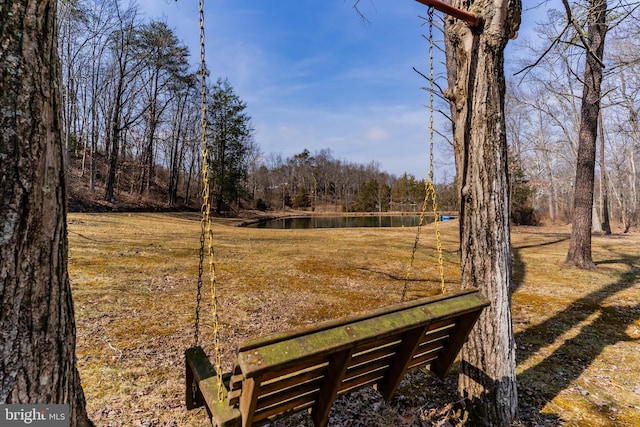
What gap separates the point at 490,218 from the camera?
2723mm

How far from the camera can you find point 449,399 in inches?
125

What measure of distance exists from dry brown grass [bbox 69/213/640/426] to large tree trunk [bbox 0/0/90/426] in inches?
61.3

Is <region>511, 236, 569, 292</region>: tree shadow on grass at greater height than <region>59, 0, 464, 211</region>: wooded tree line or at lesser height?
lesser

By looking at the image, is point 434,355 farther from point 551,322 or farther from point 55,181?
point 551,322

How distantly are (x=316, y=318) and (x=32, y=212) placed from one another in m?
4.05

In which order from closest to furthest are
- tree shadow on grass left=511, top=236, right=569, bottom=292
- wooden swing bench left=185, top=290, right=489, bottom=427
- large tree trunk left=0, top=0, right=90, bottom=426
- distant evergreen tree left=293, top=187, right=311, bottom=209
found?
1. large tree trunk left=0, top=0, right=90, bottom=426
2. wooden swing bench left=185, top=290, right=489, bottom=427
3. tree shadow on grass left=511, top=236, right=569, bottom=292
4. distant evergreen tree left=293, top=187, right=311, bottom=209

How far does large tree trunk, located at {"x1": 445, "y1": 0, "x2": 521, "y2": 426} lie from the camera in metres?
2.73

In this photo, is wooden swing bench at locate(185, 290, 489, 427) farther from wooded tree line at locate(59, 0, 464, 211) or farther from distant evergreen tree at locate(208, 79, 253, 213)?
distant evergreen tree at locate(208, 79, 253, 213)

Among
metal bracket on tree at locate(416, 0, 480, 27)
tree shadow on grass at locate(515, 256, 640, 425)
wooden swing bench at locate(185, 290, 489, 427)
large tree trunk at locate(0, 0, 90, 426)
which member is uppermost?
metal bracket on tree at locate(416, 0, 480, 27)

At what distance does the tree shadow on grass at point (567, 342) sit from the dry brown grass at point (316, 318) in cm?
2

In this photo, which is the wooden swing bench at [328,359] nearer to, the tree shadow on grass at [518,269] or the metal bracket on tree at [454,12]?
the metal bracket on tree at [454,12]

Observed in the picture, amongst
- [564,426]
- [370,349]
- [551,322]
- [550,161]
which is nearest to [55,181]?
[370,349]

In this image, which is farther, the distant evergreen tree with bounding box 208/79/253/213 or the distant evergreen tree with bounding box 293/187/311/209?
the distant evergreen tree with bounding box 293/187/311/209

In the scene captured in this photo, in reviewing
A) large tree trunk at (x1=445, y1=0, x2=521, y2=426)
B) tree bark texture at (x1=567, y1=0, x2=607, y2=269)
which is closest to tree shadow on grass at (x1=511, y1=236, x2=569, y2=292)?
tree bark texture at (x1=567, y1=0, x2=607, y2=269)
